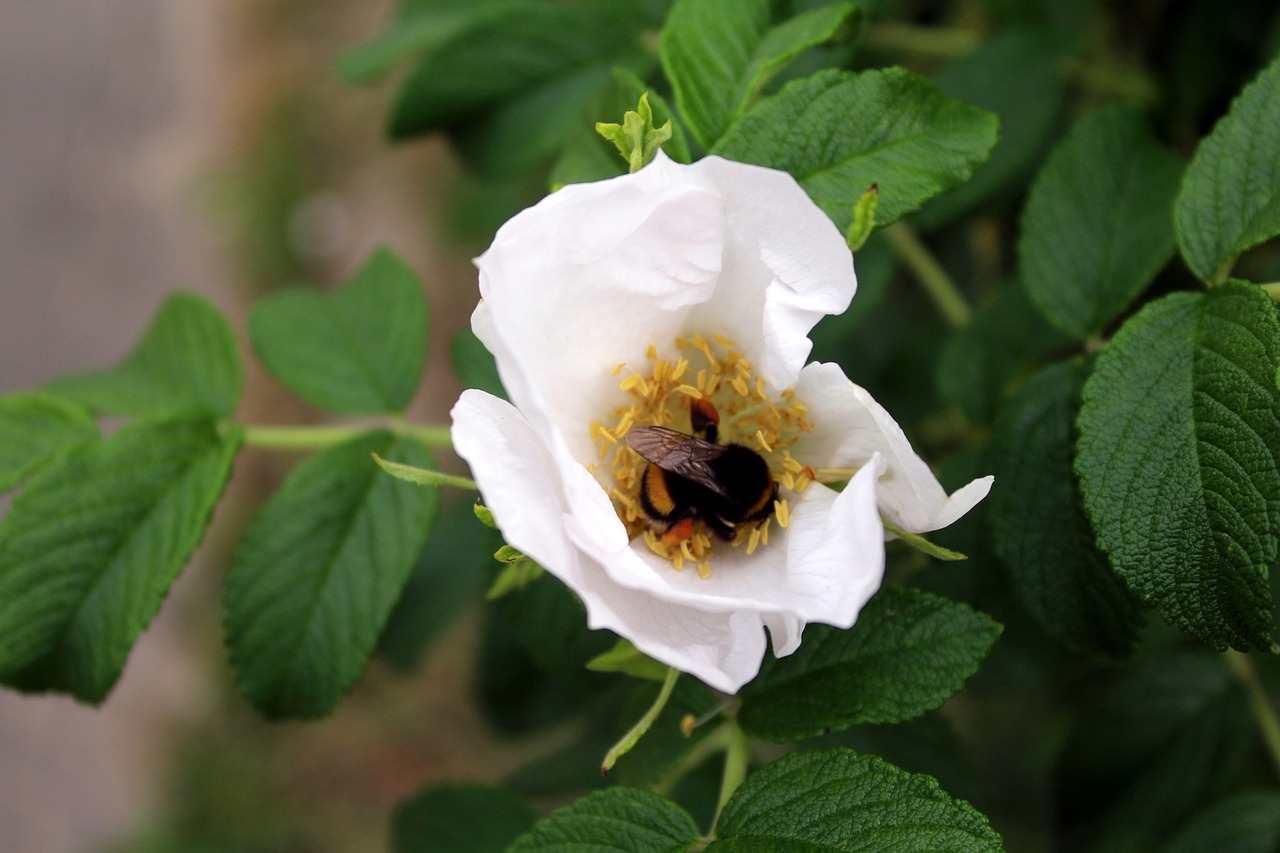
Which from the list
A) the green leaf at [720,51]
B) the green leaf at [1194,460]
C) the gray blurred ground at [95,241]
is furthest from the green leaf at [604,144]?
the gray blurred ground at [95,241]

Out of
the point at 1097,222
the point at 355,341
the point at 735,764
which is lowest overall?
the point at 735,764

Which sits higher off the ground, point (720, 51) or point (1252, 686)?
point (720, 51)

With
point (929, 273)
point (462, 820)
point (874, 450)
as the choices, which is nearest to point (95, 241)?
point (462, 820)

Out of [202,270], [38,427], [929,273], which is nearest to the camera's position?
[38,427]

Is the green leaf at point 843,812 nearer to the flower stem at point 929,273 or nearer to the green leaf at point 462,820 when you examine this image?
the green leaf at point 462,820

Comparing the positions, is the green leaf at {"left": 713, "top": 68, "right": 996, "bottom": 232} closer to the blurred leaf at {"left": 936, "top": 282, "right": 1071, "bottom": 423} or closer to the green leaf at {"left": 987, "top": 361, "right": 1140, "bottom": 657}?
the green leaf at {"left": 987, "top": 361, "right": 1140, "bottom": 657}

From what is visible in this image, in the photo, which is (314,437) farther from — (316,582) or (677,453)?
(677,453)

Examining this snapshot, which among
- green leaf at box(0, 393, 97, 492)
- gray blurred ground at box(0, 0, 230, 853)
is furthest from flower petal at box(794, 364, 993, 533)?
gray blurred ground at box(0, 0, 230, 853)
